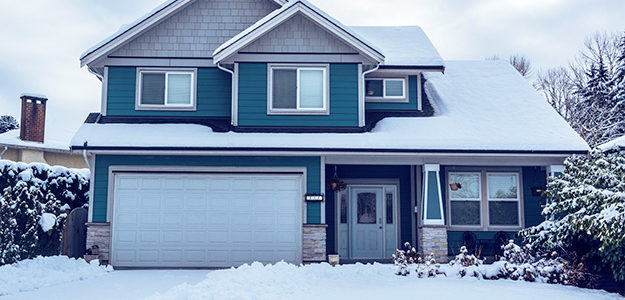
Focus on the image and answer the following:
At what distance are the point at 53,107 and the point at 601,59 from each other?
37.5 m

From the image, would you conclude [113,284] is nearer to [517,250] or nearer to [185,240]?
[185,240]

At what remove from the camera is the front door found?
1580cm

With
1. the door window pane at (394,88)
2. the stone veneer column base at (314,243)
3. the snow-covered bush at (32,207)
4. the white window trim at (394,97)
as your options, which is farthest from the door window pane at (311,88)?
the snow-covered bush at (32,207)

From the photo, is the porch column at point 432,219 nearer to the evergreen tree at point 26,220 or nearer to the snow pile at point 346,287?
the snow pile at point 346,287

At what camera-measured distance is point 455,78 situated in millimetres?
17797

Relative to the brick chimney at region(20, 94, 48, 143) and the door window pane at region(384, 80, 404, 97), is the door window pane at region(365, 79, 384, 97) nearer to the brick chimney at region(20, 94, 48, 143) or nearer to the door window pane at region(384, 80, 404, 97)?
the door window pane at region(384, 80, 404, 97)

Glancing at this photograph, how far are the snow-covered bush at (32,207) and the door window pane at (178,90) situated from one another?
3.16 metres

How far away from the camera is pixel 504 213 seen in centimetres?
1530

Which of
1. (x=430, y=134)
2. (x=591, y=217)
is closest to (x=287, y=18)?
(x=430, y=134)

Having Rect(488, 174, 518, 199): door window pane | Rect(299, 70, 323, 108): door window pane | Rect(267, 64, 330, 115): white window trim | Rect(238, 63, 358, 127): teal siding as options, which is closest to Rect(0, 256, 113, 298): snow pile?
Rect(238, 63, 358, 127): teal siding

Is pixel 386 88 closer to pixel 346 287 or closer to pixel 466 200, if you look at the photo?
pixel 466 200

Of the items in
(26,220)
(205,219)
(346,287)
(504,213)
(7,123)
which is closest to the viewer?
(346,287)

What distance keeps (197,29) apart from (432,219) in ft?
23.9

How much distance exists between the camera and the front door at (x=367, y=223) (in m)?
15.8
